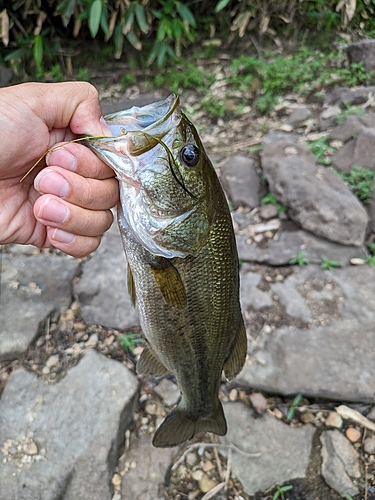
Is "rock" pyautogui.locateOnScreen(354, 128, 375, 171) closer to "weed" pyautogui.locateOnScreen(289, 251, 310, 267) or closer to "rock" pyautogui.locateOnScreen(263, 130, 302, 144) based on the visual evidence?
"rock" pyautogui.locateOnScreen(263, 130, 302, 144)

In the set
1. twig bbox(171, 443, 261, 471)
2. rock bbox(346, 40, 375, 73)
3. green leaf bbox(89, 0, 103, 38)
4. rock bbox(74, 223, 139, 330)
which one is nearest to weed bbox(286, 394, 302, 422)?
twig bbox(171, 443, 261, 471)

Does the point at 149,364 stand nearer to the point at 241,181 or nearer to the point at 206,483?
the point at 206,483

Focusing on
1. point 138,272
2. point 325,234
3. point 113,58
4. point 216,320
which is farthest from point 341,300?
point 113,58

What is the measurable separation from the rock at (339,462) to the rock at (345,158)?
2395 millimetres

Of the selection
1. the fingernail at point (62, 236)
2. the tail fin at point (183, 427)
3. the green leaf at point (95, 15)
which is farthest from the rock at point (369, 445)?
the green leaf at point (95, 15)

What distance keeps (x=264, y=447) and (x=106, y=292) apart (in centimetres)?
157

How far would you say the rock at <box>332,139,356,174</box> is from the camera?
3.87 m

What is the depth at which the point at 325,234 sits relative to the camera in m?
3.41

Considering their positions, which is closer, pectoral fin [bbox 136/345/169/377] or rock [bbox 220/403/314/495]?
pectoral fin [bbox 136/345/169/377]

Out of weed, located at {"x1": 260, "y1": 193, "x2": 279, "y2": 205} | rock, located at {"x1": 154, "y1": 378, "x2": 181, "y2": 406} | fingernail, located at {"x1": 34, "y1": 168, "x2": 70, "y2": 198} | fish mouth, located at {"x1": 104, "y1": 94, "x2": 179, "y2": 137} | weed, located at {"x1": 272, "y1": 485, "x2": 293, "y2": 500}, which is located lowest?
weed, located at {"x1": 272, "y1": 485, "x2": 293, "y2": 500}

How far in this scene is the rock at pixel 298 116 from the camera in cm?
460

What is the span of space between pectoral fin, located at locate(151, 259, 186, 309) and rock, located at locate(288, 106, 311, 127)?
347 cm

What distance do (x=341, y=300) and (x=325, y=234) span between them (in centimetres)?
61

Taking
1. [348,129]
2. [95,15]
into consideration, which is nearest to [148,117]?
[348,129]
